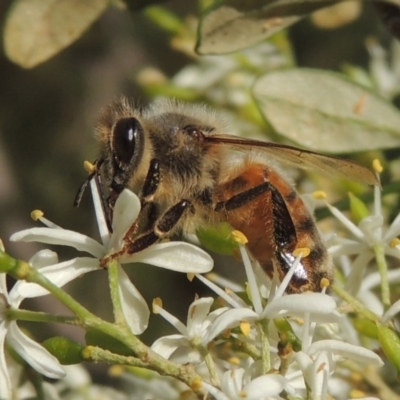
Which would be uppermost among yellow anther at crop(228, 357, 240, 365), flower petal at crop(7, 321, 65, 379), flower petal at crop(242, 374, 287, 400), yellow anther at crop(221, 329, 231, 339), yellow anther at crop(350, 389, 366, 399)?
flower petal at crop(7, 321, 65, 379)

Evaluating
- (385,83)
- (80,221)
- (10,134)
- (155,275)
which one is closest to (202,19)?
(385,83)

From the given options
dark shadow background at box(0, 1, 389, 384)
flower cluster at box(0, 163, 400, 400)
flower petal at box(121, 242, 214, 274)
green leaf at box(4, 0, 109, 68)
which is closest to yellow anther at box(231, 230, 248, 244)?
flower cluster at box(0, 163, 400, 400)

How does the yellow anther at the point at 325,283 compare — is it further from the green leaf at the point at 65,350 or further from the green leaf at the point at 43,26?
the green leaf at the point at 43,26

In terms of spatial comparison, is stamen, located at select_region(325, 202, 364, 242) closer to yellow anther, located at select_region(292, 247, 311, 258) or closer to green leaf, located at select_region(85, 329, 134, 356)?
yellow anther, located at select_region(292, 247, 311, 258)

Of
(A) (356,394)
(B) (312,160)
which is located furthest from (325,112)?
(A) (356,394)

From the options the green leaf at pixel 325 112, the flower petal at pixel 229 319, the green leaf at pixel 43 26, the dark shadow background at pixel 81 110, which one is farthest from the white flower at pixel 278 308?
the dark shadow background at pixel 81 110

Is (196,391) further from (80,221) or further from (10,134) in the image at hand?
(10,134)
